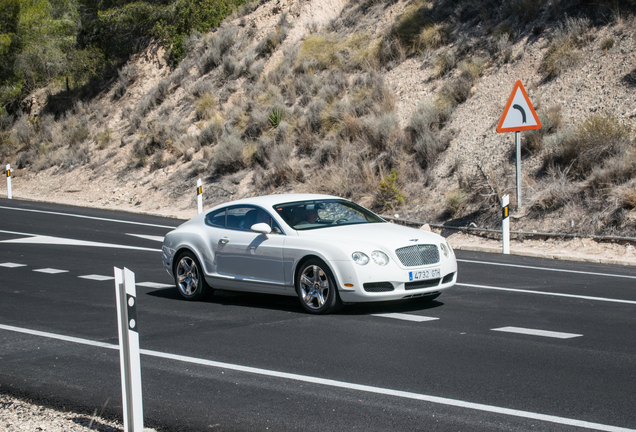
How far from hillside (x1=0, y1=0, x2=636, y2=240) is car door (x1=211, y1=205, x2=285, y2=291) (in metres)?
7.96

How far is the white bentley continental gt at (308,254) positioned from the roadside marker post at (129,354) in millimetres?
4088

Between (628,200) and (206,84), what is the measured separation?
2317cm

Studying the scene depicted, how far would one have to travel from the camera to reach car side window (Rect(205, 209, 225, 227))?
1047 centimetres

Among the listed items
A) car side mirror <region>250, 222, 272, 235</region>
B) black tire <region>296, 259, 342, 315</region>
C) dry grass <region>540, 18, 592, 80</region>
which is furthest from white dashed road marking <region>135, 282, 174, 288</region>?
dry grass <region>540, 18, 592, 80</region>

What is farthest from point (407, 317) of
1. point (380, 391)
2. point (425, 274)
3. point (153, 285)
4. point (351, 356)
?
point (153, 285)

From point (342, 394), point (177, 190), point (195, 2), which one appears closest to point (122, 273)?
point (342, 394)

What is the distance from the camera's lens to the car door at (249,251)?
947 cm

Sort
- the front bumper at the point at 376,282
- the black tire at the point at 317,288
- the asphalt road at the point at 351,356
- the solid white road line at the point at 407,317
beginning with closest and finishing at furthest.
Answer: the asphalt road at the point at 351,356, the front bumper at the point at 376,282, the solid white road line at the point at 407,317, the black tire at the point at 317,288

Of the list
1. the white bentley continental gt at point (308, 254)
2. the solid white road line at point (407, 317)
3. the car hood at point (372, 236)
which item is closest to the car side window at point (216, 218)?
the white bentley continental gt at point (308, 254)

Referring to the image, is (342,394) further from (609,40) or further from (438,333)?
(609,40)

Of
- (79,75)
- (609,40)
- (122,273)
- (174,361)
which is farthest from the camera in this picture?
(79,75)

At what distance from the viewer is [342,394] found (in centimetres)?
575

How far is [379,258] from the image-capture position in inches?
343

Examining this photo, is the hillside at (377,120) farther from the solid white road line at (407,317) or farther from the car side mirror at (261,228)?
the car side mirror at (261,228)
